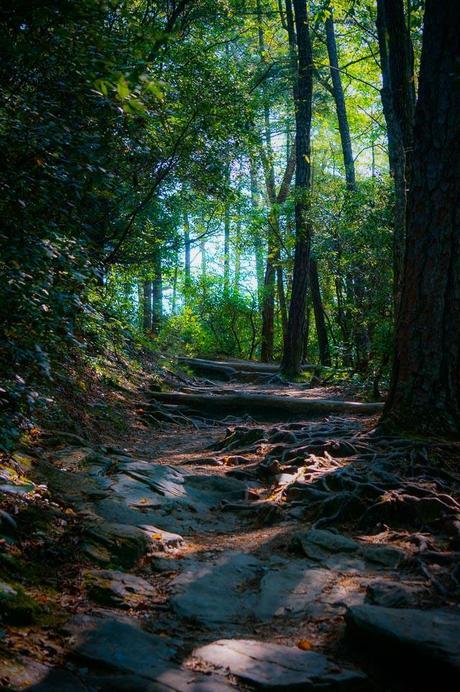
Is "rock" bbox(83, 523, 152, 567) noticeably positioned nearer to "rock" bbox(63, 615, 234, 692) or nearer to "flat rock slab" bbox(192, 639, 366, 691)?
"rock" bbox(63, 615, 234, 692)

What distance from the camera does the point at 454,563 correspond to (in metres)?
4.06

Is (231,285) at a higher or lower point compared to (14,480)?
higher

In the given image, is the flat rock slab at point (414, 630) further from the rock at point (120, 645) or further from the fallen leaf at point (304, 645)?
the rock at point (120, 645)

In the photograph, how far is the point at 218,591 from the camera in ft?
13.0

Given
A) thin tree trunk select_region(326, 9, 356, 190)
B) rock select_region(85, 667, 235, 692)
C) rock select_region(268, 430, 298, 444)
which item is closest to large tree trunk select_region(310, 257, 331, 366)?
thin tree trunk select_region(326, 9, 356, 190)

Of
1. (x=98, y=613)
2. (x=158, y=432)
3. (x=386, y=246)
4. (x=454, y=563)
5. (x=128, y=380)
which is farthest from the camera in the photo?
(x=386, y=246)

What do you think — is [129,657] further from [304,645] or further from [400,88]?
[400,88]

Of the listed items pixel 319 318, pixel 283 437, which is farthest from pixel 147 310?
pixel 283 437

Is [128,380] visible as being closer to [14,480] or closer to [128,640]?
[14,480]

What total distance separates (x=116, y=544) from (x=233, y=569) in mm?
888

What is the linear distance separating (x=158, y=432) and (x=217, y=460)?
8.33 ft

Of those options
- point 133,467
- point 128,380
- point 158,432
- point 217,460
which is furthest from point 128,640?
point 128,380

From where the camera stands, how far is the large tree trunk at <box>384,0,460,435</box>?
21.8 feet

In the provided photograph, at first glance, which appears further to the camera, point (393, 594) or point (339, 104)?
point (339, 104)
